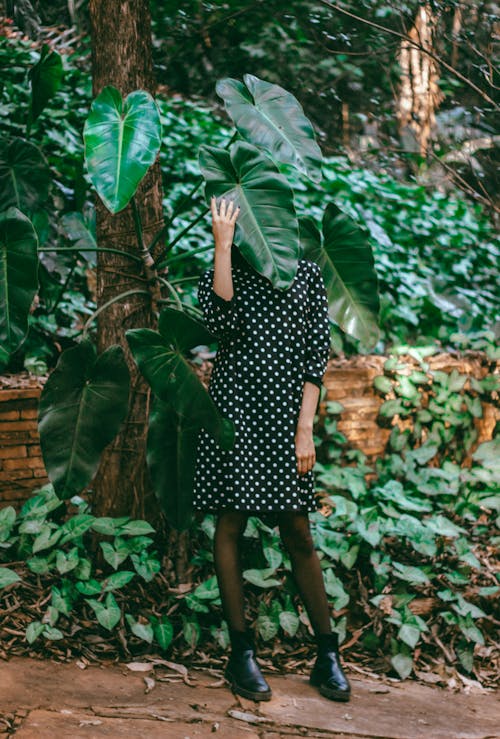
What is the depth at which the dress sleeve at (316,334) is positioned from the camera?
231 centimetres

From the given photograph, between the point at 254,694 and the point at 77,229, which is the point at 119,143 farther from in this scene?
the point at 254,694

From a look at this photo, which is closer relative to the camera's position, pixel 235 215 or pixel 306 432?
pixel 235 215

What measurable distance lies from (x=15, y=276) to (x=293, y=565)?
1217 mm

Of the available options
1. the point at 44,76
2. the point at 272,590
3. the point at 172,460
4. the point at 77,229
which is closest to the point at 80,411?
the point at 172,460

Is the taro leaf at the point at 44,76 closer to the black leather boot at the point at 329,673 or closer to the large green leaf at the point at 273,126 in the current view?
the large green leaf at the point at 273,126

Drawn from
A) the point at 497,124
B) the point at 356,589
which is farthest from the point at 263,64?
the point at 356,589

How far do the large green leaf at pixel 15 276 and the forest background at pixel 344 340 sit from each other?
1.09 feet

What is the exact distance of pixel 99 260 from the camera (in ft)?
8.86

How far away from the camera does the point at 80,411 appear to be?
7.54 feet

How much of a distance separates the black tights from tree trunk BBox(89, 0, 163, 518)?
56 centimetres

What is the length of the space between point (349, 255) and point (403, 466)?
4.74 feet

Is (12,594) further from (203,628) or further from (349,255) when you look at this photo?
(349,255)

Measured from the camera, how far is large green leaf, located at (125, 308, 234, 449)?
2.09 metres

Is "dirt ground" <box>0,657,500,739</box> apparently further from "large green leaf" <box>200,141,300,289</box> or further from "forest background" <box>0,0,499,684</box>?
"large green leaf" <box>200,141,300,289</box>
